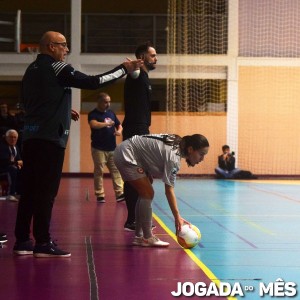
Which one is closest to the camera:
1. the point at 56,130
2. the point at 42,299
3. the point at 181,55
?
the point at 42,299

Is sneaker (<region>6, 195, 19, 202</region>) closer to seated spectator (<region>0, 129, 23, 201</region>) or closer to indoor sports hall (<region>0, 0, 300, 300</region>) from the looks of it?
seated spectator (<region>0, 129, 23, 201</region>)

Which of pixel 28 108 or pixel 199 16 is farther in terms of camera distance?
pixel 199 16

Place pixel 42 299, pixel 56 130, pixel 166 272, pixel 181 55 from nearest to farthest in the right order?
pixel 42 299 < pixel 166 272 < pixel 56 130 < pixel 181 55

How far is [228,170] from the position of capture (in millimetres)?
21125

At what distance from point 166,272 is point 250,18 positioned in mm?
17136

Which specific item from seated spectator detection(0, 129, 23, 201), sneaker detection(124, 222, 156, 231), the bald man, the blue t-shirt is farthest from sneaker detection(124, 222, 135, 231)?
seated spectator detection(0, 129, 23, 201)

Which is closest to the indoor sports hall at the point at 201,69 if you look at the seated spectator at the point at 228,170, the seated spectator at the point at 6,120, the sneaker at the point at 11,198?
the seated spectator at the point at 228,170

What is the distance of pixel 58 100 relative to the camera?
6223 millimetres

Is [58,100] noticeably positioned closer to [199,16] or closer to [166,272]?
[166,272]

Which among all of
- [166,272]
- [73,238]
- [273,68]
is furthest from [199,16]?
[166,272]

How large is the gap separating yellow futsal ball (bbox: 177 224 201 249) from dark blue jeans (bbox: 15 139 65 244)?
1321mm

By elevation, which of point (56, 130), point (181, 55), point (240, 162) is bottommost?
point (240, 162)

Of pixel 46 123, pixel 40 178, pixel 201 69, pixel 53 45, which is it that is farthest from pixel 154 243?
pixel 201 69

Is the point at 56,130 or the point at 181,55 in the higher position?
the point at 181,55
